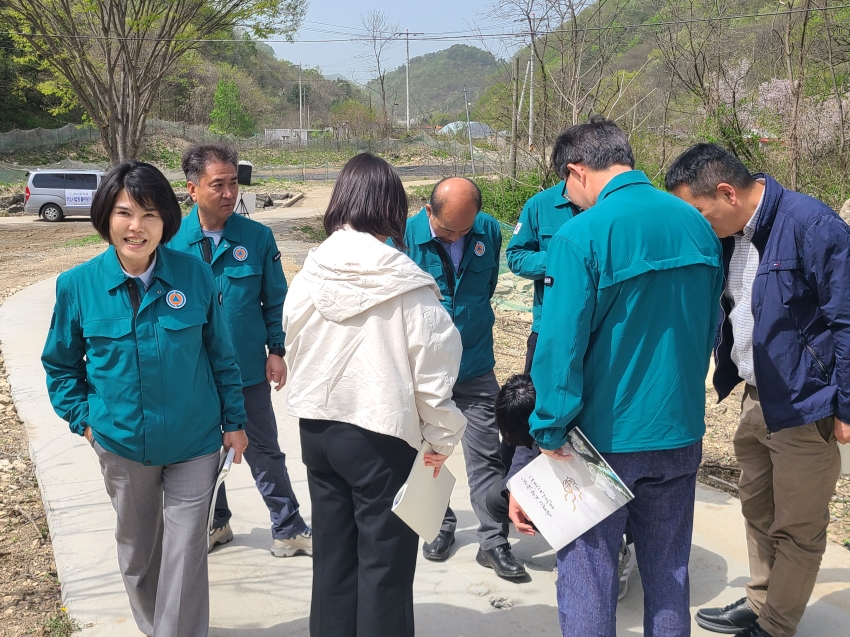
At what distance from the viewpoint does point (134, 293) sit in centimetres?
245

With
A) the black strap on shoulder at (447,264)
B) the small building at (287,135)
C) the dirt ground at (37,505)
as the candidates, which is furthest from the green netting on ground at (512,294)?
the small building at (287,135)

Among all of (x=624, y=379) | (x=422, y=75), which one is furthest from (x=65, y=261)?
(x=422, y=75)

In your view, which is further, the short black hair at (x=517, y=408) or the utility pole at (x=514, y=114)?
the utility pole at (x=514, y=114)

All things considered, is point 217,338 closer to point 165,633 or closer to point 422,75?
point 165,633

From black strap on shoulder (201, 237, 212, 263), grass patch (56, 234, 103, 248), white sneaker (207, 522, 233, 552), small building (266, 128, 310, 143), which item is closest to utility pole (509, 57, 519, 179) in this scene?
grass patch (56, 234, 103, 248)

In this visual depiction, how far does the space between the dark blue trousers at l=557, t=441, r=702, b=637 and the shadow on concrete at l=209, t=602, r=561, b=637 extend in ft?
2.74

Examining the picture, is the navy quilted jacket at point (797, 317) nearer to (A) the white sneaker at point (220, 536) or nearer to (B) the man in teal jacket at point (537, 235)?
(B) the man in teal jacket at point (537, 235)

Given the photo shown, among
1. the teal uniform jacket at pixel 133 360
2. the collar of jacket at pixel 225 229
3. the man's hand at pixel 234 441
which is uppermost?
the collar of jacket at pixel 225 229

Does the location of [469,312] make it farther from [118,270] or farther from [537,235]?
[118,270]

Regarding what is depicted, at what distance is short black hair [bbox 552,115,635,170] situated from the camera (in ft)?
7.23

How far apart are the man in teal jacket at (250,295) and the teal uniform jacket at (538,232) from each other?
3.84ft

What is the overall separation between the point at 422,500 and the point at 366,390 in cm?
38

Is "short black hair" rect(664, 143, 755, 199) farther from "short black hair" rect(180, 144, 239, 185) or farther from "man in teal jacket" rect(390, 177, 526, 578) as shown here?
"short black hair" rect(180, 144, 239, 185)

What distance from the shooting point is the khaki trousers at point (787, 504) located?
263cm
